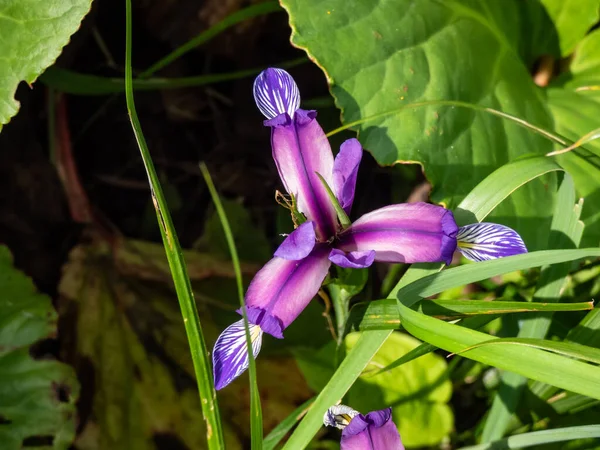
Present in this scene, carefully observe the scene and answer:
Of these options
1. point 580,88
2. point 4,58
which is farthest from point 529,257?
point 4,58

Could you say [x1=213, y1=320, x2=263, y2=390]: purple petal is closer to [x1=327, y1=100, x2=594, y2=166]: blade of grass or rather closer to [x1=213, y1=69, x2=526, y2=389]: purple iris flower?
[x1=213, y1=69, x2=526, y2=389]: purple iris flower

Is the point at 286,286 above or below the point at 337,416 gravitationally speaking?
above

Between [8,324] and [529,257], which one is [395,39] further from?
[8,324]

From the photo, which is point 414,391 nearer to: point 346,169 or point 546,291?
point 546,291

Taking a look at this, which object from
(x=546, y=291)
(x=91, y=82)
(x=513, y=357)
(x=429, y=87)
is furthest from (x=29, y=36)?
(x=546, y=291)

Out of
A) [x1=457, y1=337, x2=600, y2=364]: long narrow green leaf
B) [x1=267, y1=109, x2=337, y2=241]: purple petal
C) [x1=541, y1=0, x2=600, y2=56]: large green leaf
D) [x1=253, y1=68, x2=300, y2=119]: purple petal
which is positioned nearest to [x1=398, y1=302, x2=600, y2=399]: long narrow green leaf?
[x1=457, y1=337, x2=600, y2=364]: long narrow green leaf
